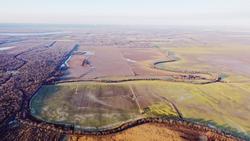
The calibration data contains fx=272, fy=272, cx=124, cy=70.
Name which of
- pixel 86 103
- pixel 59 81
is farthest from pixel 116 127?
pixel 59 81

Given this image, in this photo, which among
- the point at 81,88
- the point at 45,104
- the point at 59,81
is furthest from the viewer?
the point at 59,81

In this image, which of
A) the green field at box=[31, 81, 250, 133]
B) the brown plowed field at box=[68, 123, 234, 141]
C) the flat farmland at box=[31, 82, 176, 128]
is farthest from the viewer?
the green field at box=[31, 81, 250, 133]

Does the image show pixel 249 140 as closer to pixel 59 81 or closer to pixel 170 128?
pixel 170 128

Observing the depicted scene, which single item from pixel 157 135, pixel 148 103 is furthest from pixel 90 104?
pixel 157 135

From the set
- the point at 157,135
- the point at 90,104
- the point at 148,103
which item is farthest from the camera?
the point at 148,103

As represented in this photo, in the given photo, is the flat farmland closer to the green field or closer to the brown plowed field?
the green field

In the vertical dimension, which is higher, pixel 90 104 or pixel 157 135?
pixel 90 104

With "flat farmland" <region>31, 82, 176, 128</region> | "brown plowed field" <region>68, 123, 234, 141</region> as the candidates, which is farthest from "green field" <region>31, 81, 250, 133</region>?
"brown plowed field" <region>68, 123, 234, 141</region>

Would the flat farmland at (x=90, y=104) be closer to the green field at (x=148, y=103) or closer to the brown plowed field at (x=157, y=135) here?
the green field at (x=148, y=103)

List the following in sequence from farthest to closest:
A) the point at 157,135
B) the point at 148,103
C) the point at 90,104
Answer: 1. the point at 148,103
2. the point at 90,104
3. the point at 157,135

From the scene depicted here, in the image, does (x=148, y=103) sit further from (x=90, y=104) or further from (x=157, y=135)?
(x=157, y=135)

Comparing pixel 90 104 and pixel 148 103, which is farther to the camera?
pixel 148 103
